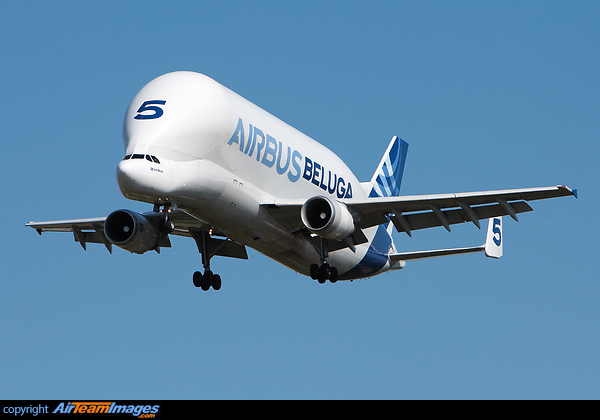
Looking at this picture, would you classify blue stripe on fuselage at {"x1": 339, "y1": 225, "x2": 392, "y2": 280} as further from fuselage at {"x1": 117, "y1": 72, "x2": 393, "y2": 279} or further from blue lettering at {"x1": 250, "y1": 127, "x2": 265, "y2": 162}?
blue lettering at {"x1": 250, "y1": 127, "x2": 265, "y2": 162}

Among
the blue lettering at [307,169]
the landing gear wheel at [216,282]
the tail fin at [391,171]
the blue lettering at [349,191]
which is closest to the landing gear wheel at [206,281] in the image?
the landing gear wheel at [216,282]

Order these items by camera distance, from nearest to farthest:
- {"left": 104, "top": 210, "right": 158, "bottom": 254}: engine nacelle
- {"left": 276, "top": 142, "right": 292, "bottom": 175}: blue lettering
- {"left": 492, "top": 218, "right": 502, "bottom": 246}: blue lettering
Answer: {"left": 276, "top": 142, "right": 292, "bottom": 175}: blue lettering, {"left": 104, "top": 210, "right": 158, "bottom": 254}: engine nacelle, {"left": 492, "top": 218, "right": 502, "bottom": 246}: blue lettering

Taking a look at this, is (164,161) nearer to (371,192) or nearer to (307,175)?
(307,175)

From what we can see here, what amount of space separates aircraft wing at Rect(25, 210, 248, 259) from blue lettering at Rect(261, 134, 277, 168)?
3.33m

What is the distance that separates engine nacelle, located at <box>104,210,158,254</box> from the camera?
35.3 meters

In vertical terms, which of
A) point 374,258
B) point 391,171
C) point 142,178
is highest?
point 391,171

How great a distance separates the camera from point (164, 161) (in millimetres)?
30734

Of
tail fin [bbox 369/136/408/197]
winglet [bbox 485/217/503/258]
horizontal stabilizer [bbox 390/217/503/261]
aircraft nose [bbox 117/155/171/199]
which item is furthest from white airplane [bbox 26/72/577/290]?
winglet [bbox 485/217/503/258]

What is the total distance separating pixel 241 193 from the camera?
32.6 meters

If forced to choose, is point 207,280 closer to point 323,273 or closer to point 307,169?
point 323,273

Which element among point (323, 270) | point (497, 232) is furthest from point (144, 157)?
point (497, 232)

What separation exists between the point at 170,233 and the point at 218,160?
5067 mm

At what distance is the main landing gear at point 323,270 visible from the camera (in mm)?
35625

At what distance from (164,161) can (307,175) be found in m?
6.49
